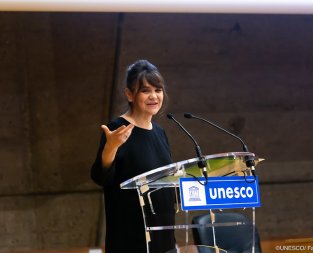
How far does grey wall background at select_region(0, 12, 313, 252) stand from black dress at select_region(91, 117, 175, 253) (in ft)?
6.78

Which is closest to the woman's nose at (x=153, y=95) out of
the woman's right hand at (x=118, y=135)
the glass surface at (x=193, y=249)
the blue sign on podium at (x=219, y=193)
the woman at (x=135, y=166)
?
the woman at (x=135, y=166)

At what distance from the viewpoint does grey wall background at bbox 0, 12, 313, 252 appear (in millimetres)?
3730

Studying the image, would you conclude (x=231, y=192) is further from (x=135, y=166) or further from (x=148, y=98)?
(x=148, y=98)

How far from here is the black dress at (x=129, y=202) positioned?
65.7 inches

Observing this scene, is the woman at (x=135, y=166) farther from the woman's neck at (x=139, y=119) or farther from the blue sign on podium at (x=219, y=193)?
the blue sign on podium at (x=219, y=193)

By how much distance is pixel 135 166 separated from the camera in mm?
1728

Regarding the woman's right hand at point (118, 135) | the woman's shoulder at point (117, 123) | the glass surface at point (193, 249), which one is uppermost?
the woman's shoulder at point (117, 123)

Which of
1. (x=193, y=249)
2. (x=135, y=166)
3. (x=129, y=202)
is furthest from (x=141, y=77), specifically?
(x=193, y=249)

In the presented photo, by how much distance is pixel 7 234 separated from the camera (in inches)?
149

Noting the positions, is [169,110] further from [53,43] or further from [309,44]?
[309,44]

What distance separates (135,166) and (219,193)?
41cm

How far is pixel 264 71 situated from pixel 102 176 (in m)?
2.72

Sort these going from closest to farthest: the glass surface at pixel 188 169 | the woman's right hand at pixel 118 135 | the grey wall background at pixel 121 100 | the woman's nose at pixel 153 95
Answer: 1. the glass surface at pixel 188 169
2. the woman's right hand at pixel 118 135
3. the woman's nose at pixel 153 95
4. the grey wall background at pixel 121 100

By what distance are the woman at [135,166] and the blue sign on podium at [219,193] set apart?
269 millimetres
